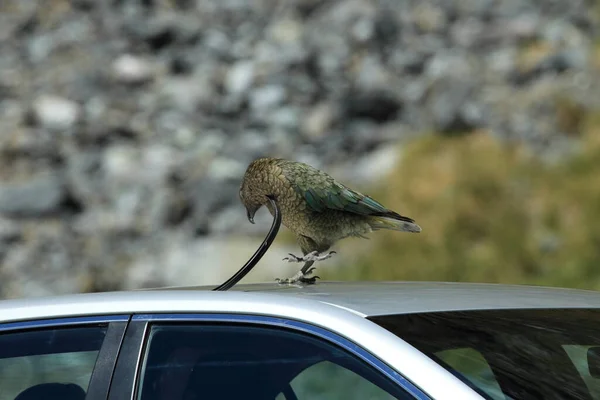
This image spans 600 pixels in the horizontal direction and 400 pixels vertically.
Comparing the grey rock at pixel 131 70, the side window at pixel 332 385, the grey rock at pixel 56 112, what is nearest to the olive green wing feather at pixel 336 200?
the side window at pixel 332 385

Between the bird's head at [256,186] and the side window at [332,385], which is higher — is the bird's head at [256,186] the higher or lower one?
the higher one

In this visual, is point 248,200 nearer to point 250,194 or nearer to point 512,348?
point 250,194

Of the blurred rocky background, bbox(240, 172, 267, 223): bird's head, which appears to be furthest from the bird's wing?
the blurred rocky background

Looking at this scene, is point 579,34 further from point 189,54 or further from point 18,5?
point 18,5

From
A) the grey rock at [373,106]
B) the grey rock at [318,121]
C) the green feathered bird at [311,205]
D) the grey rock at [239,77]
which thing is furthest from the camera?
the grey rock at [239,77]

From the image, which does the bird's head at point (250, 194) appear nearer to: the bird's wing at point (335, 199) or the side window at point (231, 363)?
the bird's wing at point (335, 199)

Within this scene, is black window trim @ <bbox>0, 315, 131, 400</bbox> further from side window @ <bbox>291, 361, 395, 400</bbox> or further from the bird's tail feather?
the bird's tail feather

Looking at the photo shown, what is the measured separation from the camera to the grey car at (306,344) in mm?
2281

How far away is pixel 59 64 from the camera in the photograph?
1797 centimetres

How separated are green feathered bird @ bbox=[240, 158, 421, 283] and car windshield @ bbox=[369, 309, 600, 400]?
66cm

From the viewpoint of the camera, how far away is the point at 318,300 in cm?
247

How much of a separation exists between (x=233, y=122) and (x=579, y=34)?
517 cm

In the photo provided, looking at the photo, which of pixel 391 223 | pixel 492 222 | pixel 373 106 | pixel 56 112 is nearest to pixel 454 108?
pixel 373 106

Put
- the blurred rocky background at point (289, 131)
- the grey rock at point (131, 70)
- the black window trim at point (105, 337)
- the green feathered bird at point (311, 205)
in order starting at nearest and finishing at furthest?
the black window trim at point (105, 337) → the green feathered bird at point (311, 205) → the blurred rocky background at point (289, 131) → the grey rock at point (131, 70)
